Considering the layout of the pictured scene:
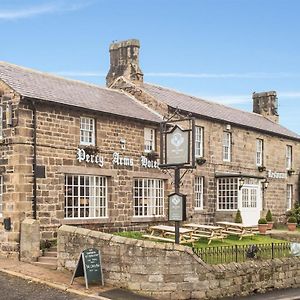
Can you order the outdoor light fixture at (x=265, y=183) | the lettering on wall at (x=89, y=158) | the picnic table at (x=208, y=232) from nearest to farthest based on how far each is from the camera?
the lettering on wall at (x=89, y=158), the picnic table at (x=208, y=232), the outdoor light fixture at (x=265, y=183)

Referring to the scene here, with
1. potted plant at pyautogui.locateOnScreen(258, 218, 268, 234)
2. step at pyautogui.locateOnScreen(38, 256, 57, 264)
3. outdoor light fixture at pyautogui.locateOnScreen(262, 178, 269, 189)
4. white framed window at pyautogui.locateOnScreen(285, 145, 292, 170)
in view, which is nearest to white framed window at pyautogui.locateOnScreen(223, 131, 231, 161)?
outdoor light fixture at pyautogui.locateOnScreen(262, 178, 269, 189)

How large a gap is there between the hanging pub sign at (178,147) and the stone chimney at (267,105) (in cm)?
2341

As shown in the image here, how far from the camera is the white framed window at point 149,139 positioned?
2370cm

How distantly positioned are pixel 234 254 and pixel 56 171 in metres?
7.05

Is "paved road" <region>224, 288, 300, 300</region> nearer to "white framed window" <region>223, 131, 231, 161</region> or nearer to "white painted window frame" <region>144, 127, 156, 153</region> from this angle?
"white painted window frame" <region>144, 127, 156, 153</region>

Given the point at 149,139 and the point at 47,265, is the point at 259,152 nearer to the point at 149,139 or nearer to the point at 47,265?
the point at 149,139

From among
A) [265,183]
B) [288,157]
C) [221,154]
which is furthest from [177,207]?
[288,157]

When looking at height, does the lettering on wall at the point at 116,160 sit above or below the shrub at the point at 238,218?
above

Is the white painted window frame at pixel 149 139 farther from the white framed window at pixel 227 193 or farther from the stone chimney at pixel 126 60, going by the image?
the white framed window at pixel 227 193

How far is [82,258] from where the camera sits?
49.3 feet

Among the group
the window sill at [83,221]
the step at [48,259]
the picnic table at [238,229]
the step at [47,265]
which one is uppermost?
the window sill at [83,221]

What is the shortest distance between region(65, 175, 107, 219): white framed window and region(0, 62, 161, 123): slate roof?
2856 mm

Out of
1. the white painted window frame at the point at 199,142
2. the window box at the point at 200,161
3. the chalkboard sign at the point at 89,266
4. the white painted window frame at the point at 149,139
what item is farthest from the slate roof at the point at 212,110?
the chalkboard sign at the point at 89,266

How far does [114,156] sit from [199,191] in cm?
700
